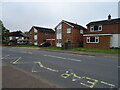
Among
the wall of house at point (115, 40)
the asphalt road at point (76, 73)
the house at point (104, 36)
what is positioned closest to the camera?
the asphalt road at point (76, 73)

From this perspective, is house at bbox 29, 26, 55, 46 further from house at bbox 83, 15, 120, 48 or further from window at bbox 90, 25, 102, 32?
window at bbox 90, 25, 102, 32

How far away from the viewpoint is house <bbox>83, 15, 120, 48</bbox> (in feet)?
71.4

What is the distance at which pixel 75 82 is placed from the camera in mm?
4664

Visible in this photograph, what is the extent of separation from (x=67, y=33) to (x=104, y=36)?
10.8 m

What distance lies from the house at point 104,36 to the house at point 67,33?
399 centimetres

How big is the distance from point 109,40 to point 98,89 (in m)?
19.8

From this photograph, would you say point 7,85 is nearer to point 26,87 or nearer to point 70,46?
point 26,87

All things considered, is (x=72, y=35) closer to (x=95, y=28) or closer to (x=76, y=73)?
(x=95, y=28)

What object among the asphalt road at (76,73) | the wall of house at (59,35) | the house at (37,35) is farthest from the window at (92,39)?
the house at (37,35)

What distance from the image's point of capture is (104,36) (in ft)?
71.5

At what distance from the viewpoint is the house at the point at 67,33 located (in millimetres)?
28217

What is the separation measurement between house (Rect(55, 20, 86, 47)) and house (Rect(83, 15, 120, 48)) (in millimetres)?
3989

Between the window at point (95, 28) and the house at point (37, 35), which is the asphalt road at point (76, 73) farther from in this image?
the house at point (37, 35)

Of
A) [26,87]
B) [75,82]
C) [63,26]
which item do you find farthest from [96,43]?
[26,87]
